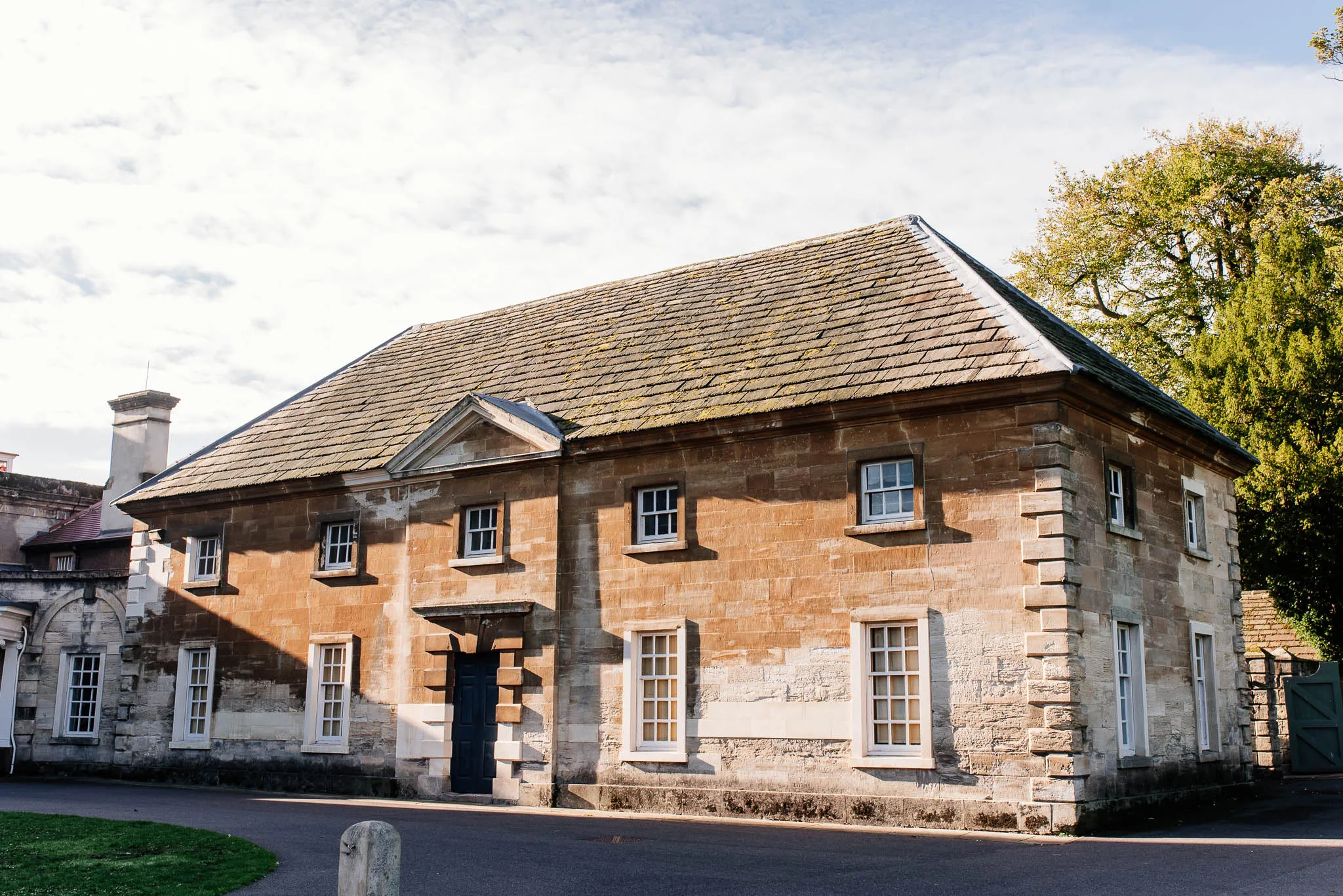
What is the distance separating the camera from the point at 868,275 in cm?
2070

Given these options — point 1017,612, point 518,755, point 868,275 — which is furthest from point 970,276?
point 518,755

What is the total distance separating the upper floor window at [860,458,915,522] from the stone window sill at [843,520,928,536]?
13cm

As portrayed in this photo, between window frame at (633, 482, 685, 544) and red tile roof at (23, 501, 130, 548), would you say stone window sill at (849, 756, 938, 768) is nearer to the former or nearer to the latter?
window frame at (633, 482, 685, 544)

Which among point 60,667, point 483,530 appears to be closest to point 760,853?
point 483,530

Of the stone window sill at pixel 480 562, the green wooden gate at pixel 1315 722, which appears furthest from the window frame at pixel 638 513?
the green wooden gate at pixel 1315 722

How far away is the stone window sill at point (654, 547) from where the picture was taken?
1869 cm

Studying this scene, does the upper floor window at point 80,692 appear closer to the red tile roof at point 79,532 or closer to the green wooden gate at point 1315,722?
the red tile roof at point 79,532

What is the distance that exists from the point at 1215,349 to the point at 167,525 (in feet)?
81.8

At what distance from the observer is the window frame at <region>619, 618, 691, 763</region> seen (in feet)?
59.8

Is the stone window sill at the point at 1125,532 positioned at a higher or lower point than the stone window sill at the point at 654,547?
higher

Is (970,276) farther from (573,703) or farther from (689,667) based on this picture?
(573,703)

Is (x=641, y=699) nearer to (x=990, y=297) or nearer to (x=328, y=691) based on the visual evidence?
(x=328, y=691)

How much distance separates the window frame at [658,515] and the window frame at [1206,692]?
844cm

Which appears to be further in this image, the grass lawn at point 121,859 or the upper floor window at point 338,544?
the upper floor window at point 338,544
